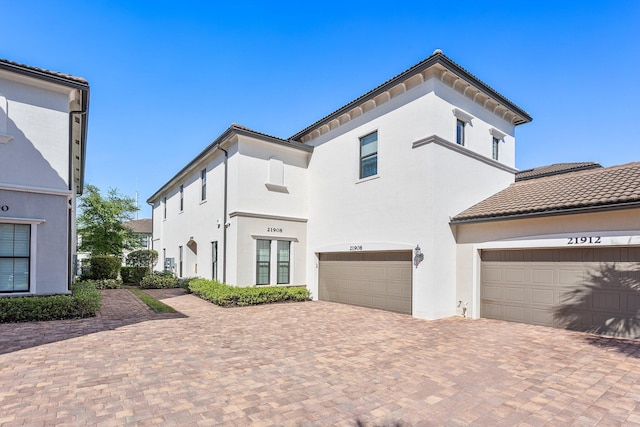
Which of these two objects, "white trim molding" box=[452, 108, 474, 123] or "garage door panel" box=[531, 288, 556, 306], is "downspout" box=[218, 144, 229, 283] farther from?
"garage door panel" box=[531, 288, 556, 306]

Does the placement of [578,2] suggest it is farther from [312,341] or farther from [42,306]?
[42,306]

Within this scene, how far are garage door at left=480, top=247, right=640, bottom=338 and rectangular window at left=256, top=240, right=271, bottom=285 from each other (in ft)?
28.0

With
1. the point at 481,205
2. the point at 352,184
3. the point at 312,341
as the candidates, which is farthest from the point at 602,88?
the point at 312,341

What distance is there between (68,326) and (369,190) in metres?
10.2

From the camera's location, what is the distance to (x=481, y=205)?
39.2 ft

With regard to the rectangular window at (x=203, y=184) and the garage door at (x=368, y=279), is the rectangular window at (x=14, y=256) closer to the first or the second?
the rectangular window at (x=203, y=184)

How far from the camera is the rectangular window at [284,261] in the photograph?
50.1 ft

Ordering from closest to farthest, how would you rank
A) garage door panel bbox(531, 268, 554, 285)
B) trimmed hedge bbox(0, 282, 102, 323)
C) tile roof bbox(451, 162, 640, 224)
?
tile roof bbox(451, 162, 640, 224) < trimmed hedge bbox(0, 282, 102, 323) < garage door panel bbox(531, 268, 554, 285)

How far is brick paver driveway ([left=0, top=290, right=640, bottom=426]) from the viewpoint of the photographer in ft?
14.2

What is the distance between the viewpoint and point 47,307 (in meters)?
9.36

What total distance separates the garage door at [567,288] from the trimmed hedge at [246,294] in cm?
727

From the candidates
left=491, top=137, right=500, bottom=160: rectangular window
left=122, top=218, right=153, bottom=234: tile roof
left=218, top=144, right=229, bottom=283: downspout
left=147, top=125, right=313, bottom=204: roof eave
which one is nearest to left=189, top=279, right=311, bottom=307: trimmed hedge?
left=218, top=144, right=229, bottom=283: downspout

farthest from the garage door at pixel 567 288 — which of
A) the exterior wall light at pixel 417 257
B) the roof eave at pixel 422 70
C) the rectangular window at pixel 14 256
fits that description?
the rectangular window at pixel 14 256

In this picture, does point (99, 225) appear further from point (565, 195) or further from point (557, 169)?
point (557, 169)
